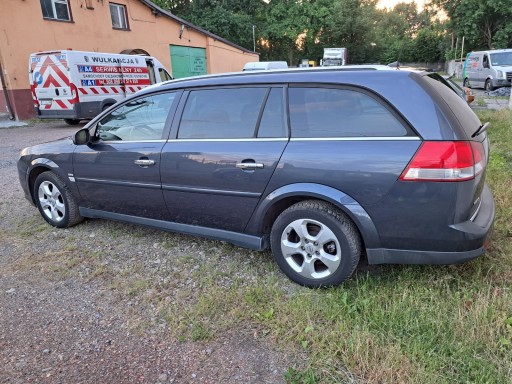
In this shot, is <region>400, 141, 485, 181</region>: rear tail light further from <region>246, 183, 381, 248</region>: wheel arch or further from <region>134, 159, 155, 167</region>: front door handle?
<region>134, 159, 155, 167</region>: front door handle

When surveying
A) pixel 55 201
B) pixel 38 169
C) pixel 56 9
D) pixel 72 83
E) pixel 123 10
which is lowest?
pixel 55 201

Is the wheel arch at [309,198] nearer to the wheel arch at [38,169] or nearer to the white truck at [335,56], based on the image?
the wheel arch at [38,169]

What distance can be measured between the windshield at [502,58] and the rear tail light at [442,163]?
19.5 m

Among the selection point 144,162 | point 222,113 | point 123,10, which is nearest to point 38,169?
point 144,162

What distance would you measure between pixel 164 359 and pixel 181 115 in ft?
6.61

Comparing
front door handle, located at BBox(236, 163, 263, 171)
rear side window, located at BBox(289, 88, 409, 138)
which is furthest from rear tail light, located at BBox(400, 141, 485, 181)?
front door handle, located at BBox(236, 163, 263, 171)

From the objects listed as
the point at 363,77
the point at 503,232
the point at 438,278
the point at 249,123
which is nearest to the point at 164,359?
the point at 249,123

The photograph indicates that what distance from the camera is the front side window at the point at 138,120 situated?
3.53 meters

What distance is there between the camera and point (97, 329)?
2617 millimetres

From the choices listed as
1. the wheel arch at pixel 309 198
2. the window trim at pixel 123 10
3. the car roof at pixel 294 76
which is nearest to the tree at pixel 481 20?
the window trim at pixel 123 10

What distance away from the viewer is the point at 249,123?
121 inches

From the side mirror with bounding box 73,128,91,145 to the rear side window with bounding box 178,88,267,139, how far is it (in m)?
1.11

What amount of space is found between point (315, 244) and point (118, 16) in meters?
19.9

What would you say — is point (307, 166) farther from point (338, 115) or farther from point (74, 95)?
point (74, 95)
